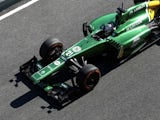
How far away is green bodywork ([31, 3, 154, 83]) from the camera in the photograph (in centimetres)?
1237

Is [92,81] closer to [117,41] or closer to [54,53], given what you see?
[117,41]

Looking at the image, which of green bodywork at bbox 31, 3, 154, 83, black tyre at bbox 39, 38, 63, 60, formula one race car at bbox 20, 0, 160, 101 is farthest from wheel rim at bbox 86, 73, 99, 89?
black tyre at bbox 39, 38, 63, 60

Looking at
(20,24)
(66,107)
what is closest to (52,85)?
(66,107)

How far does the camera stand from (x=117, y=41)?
12625 mm

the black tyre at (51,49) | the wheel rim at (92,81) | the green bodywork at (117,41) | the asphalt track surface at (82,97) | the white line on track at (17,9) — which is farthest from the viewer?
the white line on track at (17,9)

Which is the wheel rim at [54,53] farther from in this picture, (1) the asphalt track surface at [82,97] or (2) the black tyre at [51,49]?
(1) the asphalt track surface at [82,97]

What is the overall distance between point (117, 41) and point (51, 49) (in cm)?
193

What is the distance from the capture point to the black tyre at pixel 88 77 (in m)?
11.7

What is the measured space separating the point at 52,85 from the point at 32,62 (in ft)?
3.58

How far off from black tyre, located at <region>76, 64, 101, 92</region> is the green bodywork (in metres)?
0.78

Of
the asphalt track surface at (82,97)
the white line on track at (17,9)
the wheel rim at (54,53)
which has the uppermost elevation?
the white line on track at (17,9)

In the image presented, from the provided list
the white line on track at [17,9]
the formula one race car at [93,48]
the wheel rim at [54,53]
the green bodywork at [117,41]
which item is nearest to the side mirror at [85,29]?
the formula one race car at [93,48]

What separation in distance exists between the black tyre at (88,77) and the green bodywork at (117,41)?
776 millimetres

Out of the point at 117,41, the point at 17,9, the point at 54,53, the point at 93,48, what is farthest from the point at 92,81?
the point at 17,9
